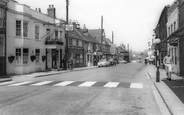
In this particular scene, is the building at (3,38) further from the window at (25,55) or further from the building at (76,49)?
the building at (76,49)

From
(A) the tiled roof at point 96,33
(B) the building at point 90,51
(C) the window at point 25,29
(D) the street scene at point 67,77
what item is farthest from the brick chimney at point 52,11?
(A) the tiled roof at point 96,33

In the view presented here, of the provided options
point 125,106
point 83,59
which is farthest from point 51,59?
point 125,106

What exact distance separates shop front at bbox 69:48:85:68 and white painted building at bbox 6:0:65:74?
23.1 ft

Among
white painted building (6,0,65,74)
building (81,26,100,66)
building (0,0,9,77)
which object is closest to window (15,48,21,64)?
white painted building (6,0,65,74)

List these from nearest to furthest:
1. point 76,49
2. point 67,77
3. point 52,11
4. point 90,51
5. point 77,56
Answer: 1. point 67,77
2. point 52,11
3. point 76,49
4. point 77,56
5. point 90,51

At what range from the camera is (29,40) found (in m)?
22.3

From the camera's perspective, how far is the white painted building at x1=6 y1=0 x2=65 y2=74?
2025 centimetres

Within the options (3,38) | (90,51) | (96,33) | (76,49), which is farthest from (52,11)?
(96,33)

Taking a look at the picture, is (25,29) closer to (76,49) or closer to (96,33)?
(76,49)

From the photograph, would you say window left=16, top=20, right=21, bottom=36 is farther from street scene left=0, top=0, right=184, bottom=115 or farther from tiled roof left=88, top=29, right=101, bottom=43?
tiled roof left=88, top=29, right=101, bottom=43

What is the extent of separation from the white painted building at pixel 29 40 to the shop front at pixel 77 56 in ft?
23.1

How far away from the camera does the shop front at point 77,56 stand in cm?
3528

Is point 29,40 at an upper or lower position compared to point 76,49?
upper

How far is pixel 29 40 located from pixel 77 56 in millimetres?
16391
